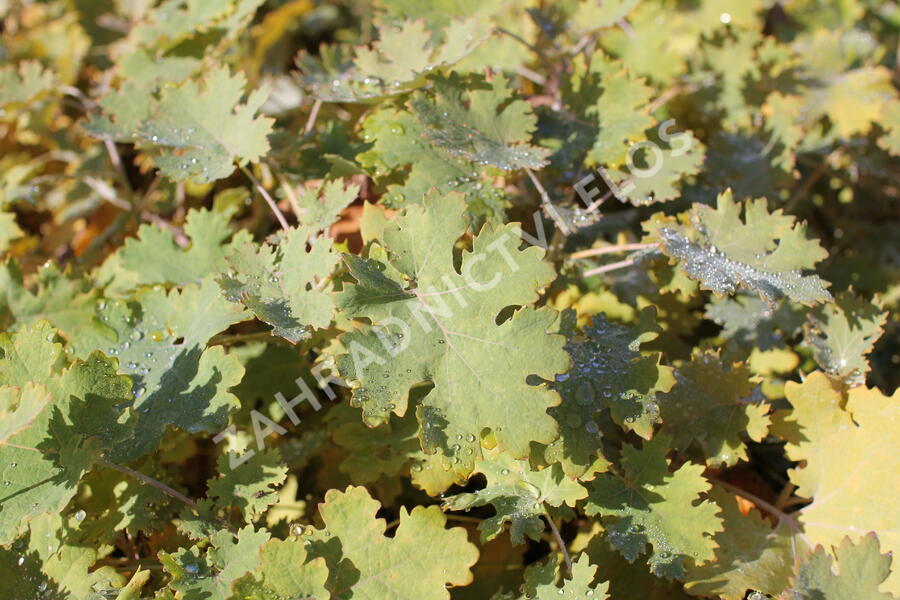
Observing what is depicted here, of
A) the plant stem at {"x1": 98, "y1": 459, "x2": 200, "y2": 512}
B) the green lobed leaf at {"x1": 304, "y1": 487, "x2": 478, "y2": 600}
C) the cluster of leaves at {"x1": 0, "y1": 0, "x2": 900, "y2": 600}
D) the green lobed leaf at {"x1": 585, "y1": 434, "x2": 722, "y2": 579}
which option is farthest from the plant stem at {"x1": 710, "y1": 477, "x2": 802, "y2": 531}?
the plant stem at {"x1": 98, "y1": 459, "x2": 200, "y2": 512}

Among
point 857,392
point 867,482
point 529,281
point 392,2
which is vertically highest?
point 392,2

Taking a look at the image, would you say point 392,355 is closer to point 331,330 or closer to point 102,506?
point 331,330

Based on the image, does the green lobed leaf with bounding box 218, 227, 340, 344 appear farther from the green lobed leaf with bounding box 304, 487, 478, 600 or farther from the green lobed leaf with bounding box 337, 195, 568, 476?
the green lobed leaf with bounding box 304, 487, 478, 600

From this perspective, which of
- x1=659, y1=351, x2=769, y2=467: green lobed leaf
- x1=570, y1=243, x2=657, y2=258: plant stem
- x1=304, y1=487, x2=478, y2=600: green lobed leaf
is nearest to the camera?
x1=304, y1=487, x2=478, y2=600: green lobed leaf

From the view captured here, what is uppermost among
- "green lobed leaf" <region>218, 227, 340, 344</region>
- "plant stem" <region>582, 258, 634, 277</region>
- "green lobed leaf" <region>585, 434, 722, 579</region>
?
"green lobed leaf" <region>218, 227, 340, 344</region>

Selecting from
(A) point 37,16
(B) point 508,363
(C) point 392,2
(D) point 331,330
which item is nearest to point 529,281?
(B) point 508,363

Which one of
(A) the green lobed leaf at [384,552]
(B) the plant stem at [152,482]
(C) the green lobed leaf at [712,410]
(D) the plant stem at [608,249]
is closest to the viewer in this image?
(A) the green lobed leaf at [384,552]

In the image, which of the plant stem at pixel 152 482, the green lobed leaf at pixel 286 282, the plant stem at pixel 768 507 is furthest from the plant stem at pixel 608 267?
the plant stem at pixel 152 482

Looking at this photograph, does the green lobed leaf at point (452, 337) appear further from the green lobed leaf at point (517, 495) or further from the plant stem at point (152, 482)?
the plant stem at point (152, 482)

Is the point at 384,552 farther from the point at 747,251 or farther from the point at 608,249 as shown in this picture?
the point at 747,251
